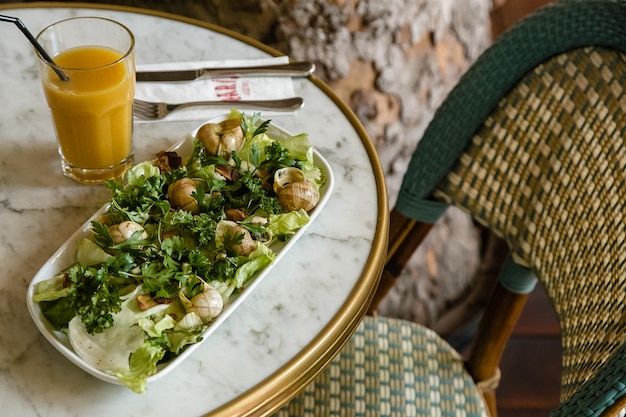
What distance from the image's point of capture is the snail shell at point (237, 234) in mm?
816

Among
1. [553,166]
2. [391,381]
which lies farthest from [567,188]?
[391,381]

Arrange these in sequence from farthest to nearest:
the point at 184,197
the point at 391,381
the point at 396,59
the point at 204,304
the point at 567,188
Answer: the point at 396,59 < the point at 391,381 < the point at 567,188 < the point at 184,197 < the point at 204,304

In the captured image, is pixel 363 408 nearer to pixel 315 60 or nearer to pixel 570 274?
pixel 570 274

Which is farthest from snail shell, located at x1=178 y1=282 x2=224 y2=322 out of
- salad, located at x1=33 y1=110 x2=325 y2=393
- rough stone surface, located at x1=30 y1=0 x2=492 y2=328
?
rough stone surface, located at x1=30 y1=0 x2=492 y2=328

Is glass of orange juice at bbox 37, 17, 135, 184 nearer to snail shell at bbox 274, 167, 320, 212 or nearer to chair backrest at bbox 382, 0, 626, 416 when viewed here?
snail shell at bbox 274, 167, 320, 212

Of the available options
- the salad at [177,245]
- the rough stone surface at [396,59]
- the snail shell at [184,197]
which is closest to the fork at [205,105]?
the salad at [177,245]

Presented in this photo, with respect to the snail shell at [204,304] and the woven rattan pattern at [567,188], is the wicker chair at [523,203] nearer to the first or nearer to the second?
the woven rattan pattern at [567,188]

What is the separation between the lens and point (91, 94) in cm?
90

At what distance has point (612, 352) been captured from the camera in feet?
2.85

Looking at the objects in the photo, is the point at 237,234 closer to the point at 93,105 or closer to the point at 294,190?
the point at 294,190

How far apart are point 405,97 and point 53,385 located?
1.27 meters

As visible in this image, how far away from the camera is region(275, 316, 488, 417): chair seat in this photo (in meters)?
1.15

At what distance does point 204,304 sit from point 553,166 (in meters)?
0.58

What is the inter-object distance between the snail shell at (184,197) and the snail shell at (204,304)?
127 mm
